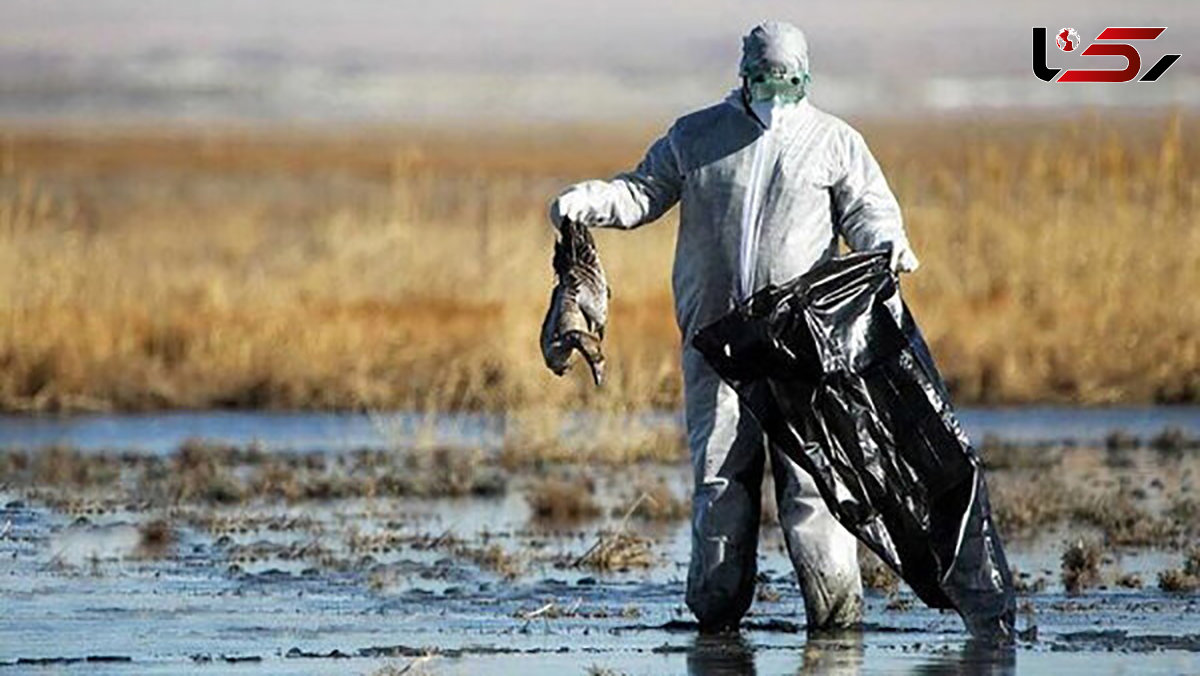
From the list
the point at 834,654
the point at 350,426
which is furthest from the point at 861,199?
the point at 350,426

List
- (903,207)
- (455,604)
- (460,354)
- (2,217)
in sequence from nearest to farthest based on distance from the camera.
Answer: (455,604)
(460,354)
(2,217)
(903,207)

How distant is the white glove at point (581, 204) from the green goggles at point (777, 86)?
Result: 0.70m

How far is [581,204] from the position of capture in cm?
1315

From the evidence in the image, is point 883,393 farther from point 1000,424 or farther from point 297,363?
point 297,363

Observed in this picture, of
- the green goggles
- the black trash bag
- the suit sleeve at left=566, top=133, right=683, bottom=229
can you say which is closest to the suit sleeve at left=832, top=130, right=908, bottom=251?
the black trash bag

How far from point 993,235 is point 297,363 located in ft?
23.9

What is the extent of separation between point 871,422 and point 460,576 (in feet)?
9.58

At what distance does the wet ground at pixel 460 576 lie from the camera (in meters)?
12.4

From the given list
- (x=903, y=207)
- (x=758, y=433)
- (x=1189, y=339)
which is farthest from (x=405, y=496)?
(x=903, y=207)

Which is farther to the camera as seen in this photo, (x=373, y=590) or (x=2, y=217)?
(x=2, y=217)

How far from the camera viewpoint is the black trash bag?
1290 cm

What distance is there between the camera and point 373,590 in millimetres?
14680

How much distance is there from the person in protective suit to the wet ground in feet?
1.10

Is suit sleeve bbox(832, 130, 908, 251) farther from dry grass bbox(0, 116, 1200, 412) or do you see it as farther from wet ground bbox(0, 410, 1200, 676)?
dry grass bbox(0, 116, 1200, 412)
